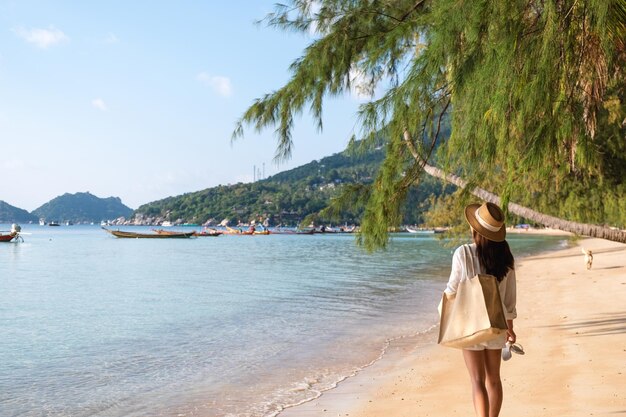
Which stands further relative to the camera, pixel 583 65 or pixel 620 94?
pixel 620 94

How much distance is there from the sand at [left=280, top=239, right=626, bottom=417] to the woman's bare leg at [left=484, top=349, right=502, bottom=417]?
1.80 meters

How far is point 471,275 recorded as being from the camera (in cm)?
389

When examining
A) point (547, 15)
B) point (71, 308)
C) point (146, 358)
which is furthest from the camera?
point (71, 308)

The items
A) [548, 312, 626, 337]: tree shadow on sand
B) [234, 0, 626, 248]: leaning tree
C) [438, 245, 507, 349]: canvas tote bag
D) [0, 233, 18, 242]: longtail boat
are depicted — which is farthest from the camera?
[0, 233, 18, 242]: longtail boat

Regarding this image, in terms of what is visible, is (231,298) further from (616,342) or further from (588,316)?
(616,342)

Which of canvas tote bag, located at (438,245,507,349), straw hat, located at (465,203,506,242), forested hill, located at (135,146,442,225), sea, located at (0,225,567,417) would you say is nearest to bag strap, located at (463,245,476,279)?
canvas tote bag, located at (438,245,507,349)

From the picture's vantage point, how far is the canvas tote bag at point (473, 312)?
381 centimetres

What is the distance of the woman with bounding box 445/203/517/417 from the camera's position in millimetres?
3879

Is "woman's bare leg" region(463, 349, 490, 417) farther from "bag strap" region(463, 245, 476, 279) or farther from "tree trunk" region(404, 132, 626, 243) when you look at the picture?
"tree trunk" region(404, 132, 626, 243)

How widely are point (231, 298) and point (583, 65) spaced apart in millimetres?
18742

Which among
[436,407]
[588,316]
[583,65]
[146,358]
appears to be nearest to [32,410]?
[146,358]

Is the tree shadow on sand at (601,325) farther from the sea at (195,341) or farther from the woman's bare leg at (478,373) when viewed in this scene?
the woman's bare leg at (478,373)

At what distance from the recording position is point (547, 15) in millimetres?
2838

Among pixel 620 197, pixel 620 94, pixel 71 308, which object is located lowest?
pixel 71 308
